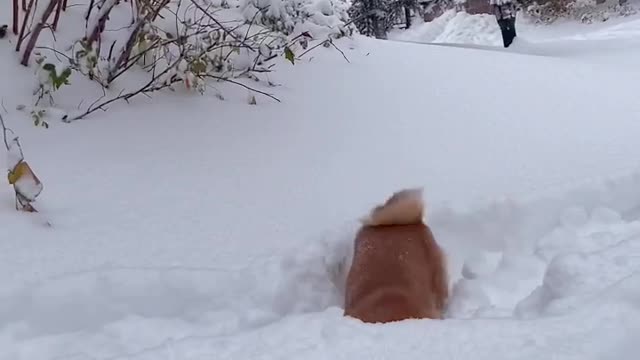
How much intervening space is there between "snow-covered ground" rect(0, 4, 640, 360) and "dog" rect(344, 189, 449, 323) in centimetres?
8

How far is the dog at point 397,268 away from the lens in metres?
1.62

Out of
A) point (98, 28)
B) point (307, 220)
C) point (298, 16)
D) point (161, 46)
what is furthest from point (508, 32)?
point (307, 220)

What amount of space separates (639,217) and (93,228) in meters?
1.57

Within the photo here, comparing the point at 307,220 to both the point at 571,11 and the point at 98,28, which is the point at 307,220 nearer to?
the point at 98,28

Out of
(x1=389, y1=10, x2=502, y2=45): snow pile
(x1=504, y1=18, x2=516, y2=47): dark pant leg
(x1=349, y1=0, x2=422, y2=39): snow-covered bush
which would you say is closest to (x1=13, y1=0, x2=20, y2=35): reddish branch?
(x1=504, y1=18, x2=516, y2=47): dark pant leg

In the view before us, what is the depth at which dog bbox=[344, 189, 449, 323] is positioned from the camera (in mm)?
1623

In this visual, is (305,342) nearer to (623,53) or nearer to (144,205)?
(144,205)

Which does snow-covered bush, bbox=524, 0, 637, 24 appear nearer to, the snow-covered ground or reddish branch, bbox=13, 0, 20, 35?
the snow-covered ground

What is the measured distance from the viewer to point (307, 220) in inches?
80.0

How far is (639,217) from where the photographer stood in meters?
2.14

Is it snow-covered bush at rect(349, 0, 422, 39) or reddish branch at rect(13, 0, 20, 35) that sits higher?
reddish branch at rect(13, 0, 20, 35)

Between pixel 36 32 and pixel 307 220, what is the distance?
1.29 meters

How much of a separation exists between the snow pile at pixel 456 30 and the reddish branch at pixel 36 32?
7.70m

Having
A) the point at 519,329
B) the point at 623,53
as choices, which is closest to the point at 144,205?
the point at 519,329
